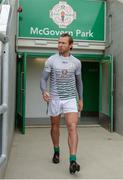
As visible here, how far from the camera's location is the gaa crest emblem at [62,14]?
8094 millimetres

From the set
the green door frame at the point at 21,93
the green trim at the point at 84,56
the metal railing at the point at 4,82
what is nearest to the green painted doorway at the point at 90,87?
the green trim at the point at 84,56

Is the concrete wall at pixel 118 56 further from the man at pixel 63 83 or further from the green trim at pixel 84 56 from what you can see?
the man at pixel 63 83

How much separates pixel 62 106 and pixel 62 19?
14.9 ft

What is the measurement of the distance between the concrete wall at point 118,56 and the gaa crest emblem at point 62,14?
1.09 m

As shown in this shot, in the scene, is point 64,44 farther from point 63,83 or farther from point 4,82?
point 4,82

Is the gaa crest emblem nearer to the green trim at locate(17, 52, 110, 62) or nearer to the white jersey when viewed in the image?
the green trim at locate(17, 52, 110, 62)

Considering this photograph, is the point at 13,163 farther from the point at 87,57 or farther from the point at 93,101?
the point at 93,101

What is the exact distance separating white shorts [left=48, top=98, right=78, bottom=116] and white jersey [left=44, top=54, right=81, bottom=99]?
0.19 ft

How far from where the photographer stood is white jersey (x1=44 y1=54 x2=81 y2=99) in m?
4.04

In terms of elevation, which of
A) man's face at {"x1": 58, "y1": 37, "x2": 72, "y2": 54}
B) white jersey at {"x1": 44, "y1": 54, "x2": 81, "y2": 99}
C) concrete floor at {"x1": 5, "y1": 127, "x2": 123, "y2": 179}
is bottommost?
concrete floor at {"x1": 5, "y1": 127, "x2": 123, "y2": 179}

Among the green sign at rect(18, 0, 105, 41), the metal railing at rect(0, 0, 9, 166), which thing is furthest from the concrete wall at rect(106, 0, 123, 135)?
the metal railing at rect(0, 0, 9, 166)

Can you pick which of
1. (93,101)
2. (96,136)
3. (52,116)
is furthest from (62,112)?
(93,101)

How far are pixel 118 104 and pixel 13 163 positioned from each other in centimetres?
360

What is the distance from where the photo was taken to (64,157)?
474cm
